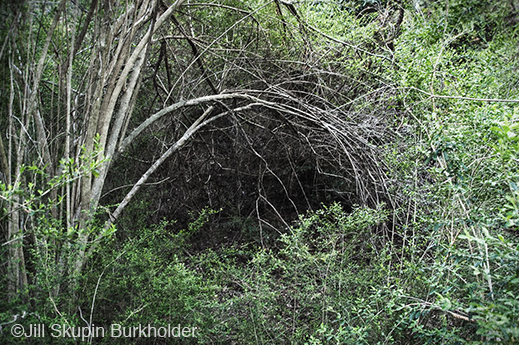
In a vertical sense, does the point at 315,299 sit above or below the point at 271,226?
below

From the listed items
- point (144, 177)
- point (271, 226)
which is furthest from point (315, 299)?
point (144, 177)

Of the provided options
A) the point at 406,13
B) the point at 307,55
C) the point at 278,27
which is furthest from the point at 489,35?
the point at 278,27

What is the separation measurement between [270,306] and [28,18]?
2.27 meters

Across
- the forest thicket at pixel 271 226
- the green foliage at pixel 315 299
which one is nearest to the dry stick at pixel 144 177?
the forest thicket at pixel 271 226

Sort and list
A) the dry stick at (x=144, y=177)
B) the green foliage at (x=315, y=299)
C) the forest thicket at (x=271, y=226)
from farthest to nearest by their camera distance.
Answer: the dry stick at (x=144, y=177), the green foliage at (x=315, y=299), the forest thicket at (x=271, y=226)

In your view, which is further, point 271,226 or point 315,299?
point 271,226

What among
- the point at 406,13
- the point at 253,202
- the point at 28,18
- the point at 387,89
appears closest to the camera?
the point at 28,18

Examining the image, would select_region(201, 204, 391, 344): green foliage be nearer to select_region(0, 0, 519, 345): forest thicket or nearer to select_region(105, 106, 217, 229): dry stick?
select_region(0, 0, 519, 345): forest thicket

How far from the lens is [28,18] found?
1919 millimetres

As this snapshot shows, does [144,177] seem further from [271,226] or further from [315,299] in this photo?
[315,299]

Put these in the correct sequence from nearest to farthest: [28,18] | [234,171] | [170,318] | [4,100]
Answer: [28,18]
[4,100]
[170,318]
[234,171]

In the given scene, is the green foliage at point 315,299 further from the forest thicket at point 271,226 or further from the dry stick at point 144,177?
the dry stick at point 144,177

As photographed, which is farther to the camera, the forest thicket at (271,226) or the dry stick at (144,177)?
the dry stick at (144,177)

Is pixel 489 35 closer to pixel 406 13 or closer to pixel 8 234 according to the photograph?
pixel 406 13
